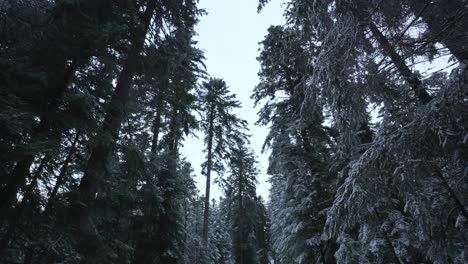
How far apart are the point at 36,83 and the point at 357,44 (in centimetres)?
596

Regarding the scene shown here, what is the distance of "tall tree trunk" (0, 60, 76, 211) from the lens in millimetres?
4242

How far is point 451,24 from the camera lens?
12.3 ft

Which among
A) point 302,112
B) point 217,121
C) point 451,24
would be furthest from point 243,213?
point 451,24

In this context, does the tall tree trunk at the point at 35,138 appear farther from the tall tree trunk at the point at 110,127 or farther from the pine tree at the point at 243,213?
the pine tree at the point at 243,213

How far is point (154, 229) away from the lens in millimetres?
11938

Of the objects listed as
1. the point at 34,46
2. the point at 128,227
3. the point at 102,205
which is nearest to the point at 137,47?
the point at 34,46

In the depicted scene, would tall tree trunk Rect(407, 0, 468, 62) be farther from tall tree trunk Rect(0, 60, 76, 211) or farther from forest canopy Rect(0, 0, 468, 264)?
tall tree trunk Rect(0, 60, 76, 211)

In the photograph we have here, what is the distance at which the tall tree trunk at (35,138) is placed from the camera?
4242 millimetres

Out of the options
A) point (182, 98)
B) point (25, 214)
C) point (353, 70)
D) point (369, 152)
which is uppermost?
point (182, 98)

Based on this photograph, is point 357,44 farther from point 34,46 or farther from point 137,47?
point 34,46

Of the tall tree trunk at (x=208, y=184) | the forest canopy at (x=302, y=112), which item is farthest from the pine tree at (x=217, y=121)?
the forest canopy at (x=302, y=112)

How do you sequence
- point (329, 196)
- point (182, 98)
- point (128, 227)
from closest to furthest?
point (182, 98) < point (329, 196) < point (128, 227)

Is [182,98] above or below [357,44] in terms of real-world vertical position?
above

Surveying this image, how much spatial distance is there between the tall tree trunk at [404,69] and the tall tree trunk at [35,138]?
5718 mm
